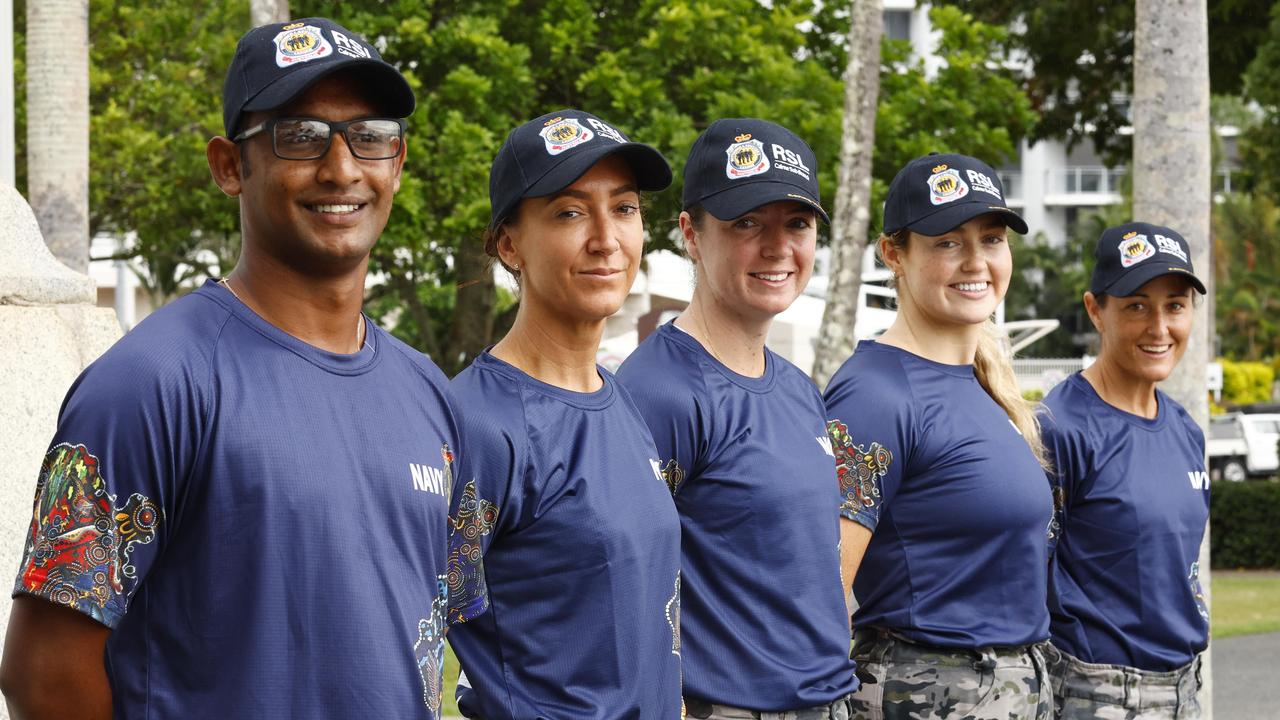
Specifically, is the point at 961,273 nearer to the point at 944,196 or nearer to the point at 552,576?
the point at 944,196

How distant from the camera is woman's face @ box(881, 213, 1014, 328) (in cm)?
411

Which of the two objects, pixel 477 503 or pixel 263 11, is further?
pixel 263 11

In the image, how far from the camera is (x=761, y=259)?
3641 millimetres

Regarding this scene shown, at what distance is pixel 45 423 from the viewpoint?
427 cm

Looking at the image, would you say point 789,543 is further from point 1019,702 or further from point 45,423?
Result: point 45,423

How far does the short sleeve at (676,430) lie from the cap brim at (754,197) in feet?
1.50

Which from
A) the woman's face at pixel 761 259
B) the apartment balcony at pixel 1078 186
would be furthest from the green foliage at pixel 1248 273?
the woman's face at pixel 761 259

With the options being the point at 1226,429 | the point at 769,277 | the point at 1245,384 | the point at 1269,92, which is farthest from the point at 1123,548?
the point at 1245,384

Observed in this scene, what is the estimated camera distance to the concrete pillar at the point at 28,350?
4188 millimetres

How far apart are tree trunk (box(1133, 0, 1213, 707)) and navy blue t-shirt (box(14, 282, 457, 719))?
204 inches

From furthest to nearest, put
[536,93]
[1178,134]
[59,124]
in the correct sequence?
1. [536,93]
2. [59,124]
3. [1178,134]

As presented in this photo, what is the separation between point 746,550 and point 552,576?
57 cm

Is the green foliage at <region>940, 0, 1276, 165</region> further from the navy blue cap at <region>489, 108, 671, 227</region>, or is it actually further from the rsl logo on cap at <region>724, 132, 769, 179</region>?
the navy blue cap at <region>489, 108, 671, 227</region>

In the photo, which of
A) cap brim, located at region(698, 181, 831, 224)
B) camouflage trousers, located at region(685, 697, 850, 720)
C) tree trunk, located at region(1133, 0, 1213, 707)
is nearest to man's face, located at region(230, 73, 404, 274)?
cap brim, located at region(698, 181, 831, 224)
